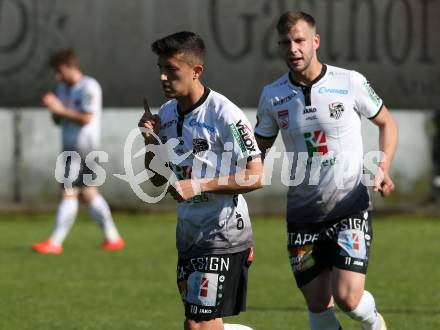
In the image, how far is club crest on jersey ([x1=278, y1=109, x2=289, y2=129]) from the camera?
7891 mm

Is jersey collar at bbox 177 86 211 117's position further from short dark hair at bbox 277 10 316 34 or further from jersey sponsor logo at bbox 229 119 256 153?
short dark hair at bbox 277 10 316 34

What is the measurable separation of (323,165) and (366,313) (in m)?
1.04

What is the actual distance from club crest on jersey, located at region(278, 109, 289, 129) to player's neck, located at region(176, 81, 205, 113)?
1211 millimetres

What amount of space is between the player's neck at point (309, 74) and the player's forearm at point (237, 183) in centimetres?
147

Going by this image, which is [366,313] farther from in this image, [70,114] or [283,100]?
[70,114]

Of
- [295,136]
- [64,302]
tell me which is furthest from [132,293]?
[295,136]

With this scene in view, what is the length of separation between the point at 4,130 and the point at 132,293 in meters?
7.89

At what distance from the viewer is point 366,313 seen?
25.2ft

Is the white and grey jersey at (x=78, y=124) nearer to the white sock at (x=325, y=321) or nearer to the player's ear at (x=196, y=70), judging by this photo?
the white sock at (x=325, y=321)

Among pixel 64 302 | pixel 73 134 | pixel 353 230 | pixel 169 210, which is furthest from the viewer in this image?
pixel 169 210

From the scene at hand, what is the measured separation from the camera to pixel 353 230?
7.79 m

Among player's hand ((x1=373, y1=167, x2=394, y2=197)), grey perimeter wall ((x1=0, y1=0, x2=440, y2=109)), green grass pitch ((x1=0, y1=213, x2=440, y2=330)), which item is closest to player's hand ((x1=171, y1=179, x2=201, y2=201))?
player's hand ((x1=373, y1=167, x2=394, y2=197))

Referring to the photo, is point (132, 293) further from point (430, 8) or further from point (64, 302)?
Answer: point (430, 8)

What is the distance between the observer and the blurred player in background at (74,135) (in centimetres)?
1473
